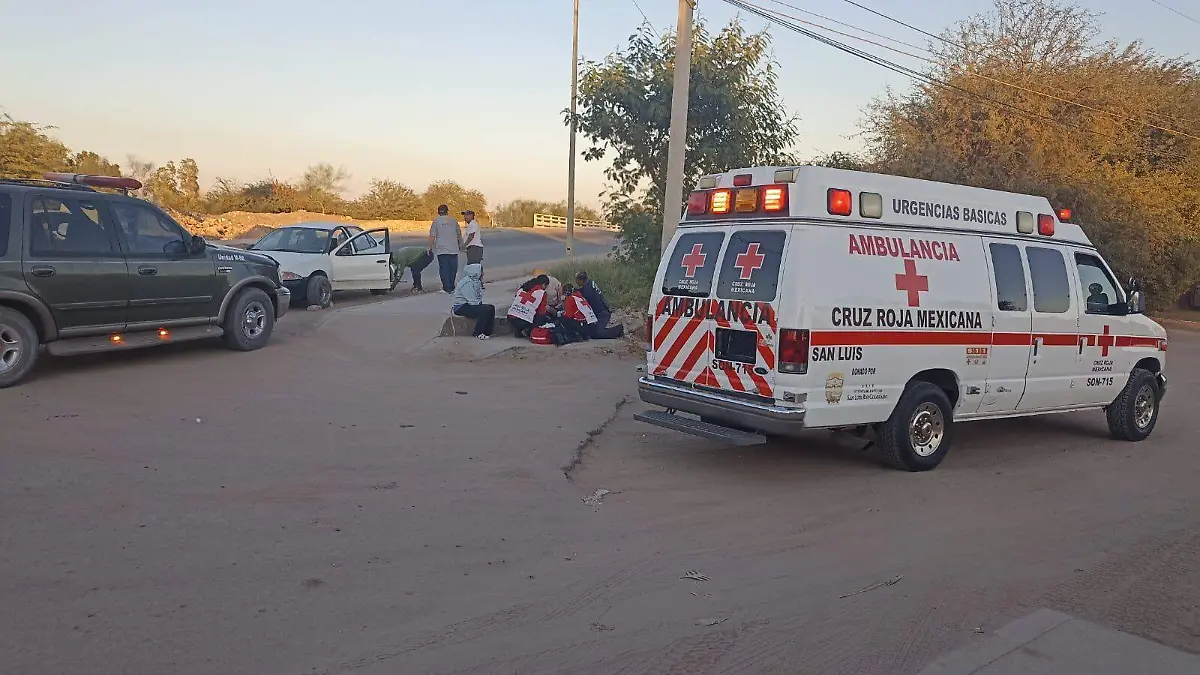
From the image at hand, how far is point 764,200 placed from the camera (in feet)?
23.8

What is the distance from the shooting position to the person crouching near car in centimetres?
1320

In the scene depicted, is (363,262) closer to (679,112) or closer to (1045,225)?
(679,112)

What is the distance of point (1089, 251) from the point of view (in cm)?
895

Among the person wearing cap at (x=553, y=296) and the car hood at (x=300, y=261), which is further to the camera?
the car hood at (x=300, y=261)

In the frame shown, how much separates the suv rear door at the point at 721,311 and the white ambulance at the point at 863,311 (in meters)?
0.01

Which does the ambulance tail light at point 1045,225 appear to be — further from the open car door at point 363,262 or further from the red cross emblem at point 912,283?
the open car door at point 363,262

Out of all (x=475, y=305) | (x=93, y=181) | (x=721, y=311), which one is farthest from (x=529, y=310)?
(x=721, y=311)

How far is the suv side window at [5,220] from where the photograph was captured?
9.13 m

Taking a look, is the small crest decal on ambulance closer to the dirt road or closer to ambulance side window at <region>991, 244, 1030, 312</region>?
the dirt road

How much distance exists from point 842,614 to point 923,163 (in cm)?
1845

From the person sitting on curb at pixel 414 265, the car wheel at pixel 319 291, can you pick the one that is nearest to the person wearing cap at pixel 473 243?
the person sitting on curb at pixel 414 265

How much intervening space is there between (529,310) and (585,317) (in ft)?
2.65

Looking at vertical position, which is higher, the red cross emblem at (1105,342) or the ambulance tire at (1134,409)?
the red cross emblem at (1105,342)

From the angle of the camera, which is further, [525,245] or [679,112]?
[525,245]
